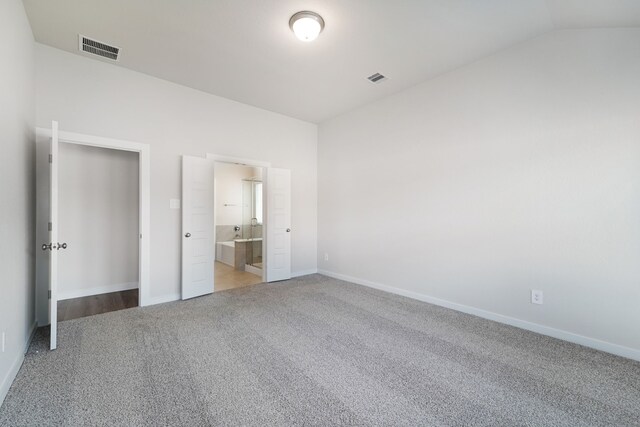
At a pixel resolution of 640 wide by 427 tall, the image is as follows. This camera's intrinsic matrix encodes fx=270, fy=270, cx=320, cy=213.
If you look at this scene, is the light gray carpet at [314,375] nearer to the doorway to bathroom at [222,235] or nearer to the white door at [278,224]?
the doorway to bathroom at [222,235]

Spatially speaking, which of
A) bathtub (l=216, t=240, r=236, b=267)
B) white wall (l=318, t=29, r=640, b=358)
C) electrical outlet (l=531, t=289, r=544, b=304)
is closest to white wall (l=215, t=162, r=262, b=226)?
bathtub (l=216, t=240, r=236, b=267)

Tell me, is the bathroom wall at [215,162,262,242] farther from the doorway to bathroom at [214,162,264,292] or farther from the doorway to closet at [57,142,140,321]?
the doorway to closet at [57,142,140,321]

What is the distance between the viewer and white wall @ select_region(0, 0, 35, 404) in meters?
1.84

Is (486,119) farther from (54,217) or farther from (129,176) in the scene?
(129,176)

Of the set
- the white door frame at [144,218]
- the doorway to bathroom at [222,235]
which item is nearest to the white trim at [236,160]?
the doorway to bathroom at [222,235]

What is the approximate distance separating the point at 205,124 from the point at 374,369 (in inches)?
154

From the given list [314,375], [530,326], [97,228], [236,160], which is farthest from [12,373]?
[530,326]

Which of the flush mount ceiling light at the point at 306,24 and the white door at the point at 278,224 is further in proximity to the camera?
the white door at the point at 278,224

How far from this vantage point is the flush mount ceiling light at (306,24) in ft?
8.11

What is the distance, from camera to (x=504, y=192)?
3.04 metres

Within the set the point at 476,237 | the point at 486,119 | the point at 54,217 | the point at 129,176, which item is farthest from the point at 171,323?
the point at 486,119

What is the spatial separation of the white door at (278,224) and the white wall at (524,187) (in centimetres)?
163

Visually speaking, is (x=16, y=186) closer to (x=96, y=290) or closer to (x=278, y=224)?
(x=96, y=290)

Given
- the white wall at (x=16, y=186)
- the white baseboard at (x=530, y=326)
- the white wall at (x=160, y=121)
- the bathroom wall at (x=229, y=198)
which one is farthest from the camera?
the bathroom wall at (x=229, y=198)
